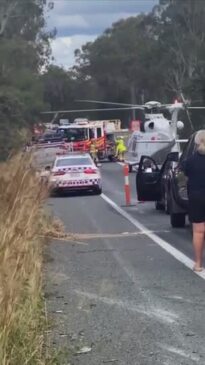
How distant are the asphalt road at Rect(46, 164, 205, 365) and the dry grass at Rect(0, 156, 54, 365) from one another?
313 millimetres

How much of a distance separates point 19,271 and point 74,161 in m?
25.8

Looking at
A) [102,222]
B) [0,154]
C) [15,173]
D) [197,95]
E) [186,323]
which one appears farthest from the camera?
[197,95]

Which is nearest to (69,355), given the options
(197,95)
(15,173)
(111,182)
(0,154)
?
(15,173)

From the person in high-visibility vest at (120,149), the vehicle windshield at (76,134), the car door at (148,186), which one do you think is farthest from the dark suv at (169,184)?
the vehicle windshield at (76,134)

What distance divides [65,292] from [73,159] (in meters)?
23.5

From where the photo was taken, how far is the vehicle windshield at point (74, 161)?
111 feet

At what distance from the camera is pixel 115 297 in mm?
10664

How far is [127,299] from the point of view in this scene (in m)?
10.5

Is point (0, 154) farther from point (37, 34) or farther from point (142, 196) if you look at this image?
point (37, 34)

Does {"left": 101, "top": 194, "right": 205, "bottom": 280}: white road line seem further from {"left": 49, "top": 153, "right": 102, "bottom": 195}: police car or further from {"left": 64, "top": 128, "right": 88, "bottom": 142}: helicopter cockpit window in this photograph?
{"left": 64, "top": 128, "right": 88, "bottom": 142}: helicopter cockpit window

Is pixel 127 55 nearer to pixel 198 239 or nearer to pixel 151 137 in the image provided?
pixel 151 137

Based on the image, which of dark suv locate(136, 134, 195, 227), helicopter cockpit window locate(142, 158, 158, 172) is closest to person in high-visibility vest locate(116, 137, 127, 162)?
helicopter cockpit window locate(142, 158, 158, 172)

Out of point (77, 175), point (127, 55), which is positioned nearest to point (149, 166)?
point (77, 175)

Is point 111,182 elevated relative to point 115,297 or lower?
lower
